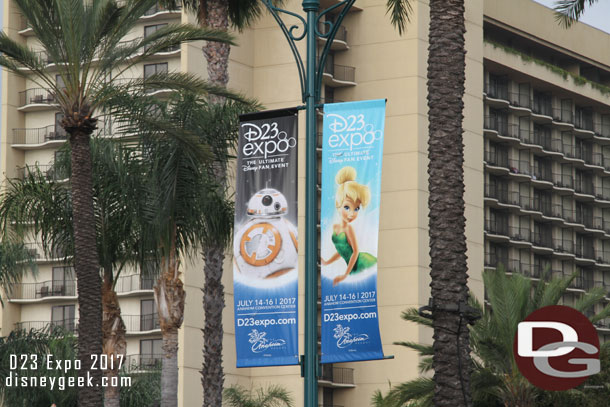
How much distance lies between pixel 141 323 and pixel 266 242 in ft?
159

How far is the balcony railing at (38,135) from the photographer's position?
69.2 metres

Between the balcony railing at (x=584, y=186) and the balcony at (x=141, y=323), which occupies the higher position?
the balcony railing at (x=584, y=186)

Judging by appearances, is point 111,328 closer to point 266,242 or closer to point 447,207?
point 447,207

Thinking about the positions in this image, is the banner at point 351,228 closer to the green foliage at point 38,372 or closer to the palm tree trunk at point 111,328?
the palm tree trunk at point 111,328

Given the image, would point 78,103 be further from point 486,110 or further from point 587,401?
point 486,110

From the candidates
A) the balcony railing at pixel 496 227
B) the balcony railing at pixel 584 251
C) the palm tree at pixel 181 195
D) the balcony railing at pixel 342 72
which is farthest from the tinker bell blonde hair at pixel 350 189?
the balcony railing at pixel 584 251

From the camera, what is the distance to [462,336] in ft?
66.2

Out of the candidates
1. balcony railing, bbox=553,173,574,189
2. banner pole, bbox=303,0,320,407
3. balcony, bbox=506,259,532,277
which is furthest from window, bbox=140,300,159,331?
banner pole, bbox=303,0,320,407

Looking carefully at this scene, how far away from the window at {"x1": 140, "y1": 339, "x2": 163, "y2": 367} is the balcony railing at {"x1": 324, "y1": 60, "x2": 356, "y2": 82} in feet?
59.5

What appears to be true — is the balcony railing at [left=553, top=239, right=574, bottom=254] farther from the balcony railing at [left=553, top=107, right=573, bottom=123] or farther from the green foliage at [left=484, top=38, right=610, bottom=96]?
the green foliage at [left=484, top=38, right=610, bottom=96]

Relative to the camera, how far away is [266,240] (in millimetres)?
17000

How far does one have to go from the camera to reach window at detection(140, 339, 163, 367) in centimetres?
6328

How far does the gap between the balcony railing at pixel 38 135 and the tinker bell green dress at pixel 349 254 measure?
54187 mm

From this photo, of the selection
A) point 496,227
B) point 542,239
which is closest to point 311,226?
point 496,227
